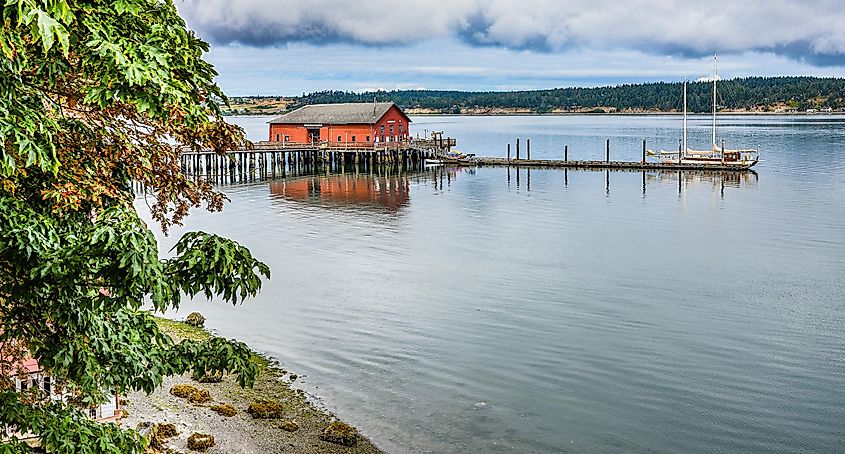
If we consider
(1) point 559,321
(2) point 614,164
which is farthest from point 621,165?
(1) point 559,321

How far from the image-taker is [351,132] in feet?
270

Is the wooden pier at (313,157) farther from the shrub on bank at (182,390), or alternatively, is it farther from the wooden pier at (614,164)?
the shrub on bank at (182,390)

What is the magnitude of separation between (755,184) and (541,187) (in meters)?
16.8

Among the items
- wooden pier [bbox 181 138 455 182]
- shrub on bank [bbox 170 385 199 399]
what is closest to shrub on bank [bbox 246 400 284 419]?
shrub on bank [bbox 170 385 199 399]

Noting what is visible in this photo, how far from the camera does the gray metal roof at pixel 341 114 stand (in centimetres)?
8212

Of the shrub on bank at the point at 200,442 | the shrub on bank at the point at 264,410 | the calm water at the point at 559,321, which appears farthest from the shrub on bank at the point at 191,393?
the calm water at the point at 559,321

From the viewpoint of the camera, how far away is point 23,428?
8.98 m

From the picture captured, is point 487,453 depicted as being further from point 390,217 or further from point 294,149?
point 294,149

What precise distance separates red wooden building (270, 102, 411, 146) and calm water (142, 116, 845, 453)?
2898 centimetres

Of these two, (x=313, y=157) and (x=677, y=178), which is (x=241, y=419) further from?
(x=313, y=157)

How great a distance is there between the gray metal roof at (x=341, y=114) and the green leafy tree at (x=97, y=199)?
71.6 metres

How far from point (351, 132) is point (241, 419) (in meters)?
65.7

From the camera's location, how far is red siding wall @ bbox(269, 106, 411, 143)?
81.8 m

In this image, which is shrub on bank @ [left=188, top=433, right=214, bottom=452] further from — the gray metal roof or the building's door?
the building's door
